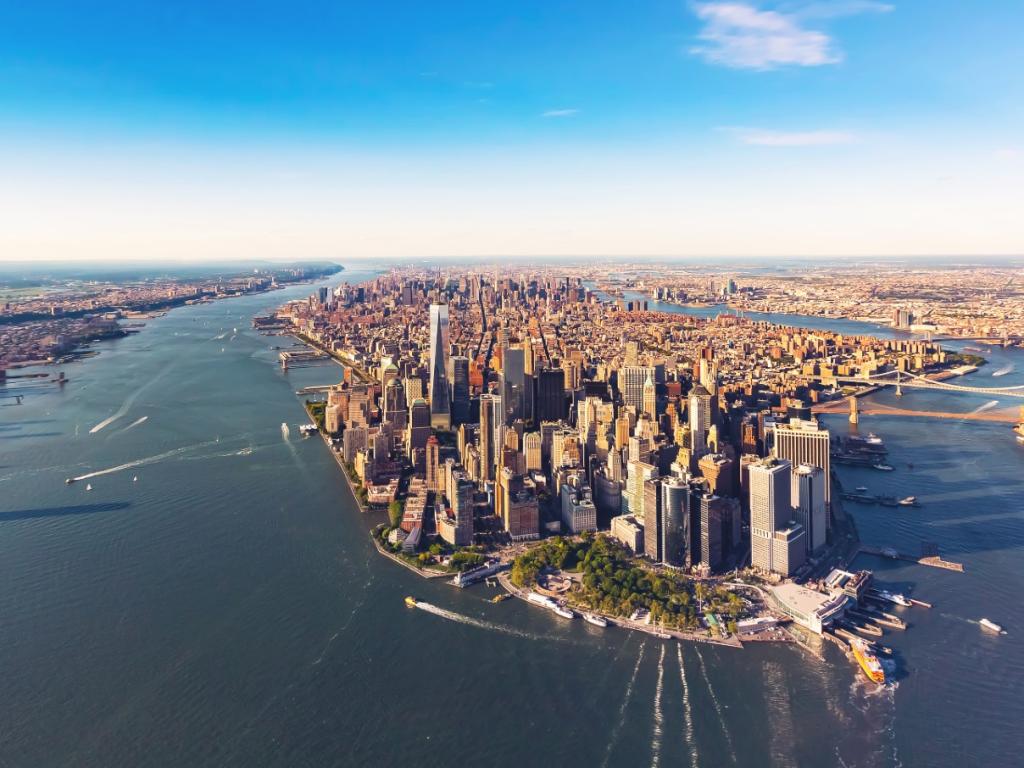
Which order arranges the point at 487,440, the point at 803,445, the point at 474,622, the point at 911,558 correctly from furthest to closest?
the point at 487,440 → the point at 803,445 → the point at 911,558 → the point at 474,622

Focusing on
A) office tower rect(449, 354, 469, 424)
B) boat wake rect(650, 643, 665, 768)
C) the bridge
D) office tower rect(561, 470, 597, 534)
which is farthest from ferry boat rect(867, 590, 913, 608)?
the bridge

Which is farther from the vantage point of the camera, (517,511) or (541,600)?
(517,511)

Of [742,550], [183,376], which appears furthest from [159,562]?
[183,376]

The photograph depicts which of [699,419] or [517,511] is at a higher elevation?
[699,419]

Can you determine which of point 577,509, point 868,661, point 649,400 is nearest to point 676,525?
point 577,509

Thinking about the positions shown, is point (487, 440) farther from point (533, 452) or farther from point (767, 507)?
point (767, 507)

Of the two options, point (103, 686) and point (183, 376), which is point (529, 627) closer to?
point (103, 686)

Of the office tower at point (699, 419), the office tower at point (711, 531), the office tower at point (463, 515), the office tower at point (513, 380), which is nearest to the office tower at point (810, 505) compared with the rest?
the office tower at point (711, 531)
